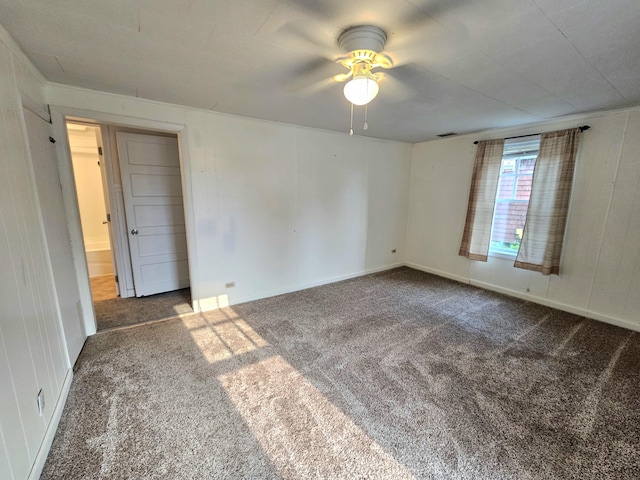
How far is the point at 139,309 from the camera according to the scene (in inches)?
129

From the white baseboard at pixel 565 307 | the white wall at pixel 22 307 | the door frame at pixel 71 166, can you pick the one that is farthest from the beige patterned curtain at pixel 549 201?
the white wall at pixel 22 307

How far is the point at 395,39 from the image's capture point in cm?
155

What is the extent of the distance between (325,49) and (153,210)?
10.2 ft

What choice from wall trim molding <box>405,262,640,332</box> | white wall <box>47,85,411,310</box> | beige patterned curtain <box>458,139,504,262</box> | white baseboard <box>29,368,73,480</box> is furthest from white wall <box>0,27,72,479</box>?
wall trim molding <box>405,262,640,332</box>

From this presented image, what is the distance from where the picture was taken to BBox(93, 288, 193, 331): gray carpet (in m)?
2.97

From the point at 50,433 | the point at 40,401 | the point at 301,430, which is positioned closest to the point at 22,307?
the point at 40,401

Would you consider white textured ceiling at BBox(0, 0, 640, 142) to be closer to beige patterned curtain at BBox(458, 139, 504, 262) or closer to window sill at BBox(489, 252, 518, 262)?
beige patterned curtain at BBox(458, 139, 504, 262)

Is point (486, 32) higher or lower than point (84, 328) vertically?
higher

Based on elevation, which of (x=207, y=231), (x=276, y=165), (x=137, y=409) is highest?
(x=276, y=165)

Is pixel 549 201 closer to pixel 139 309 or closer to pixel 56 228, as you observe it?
pixel 56 228

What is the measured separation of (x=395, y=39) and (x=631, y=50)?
1.47 meters

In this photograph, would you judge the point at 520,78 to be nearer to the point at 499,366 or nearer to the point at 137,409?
the point at 499,366

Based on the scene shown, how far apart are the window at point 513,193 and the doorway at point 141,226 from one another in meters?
4.31

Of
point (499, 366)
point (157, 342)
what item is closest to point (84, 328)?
point (157, 342)
